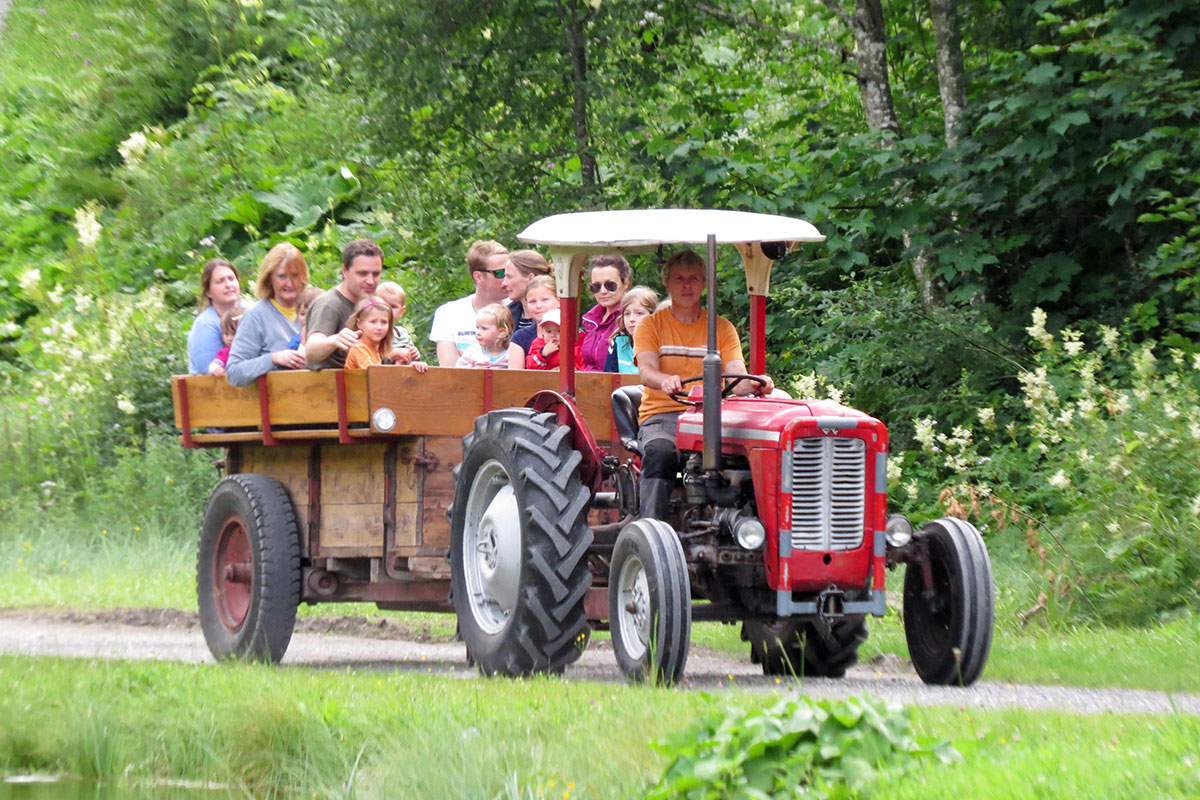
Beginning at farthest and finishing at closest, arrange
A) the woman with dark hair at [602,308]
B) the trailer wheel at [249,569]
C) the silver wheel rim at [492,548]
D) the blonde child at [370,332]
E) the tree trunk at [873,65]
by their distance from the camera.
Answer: the tree trunk at [873,65] < the woman with dark hair at [602,308] < the blonde child at [370,332] < the trailer wheel at [249,569] < the silver wheel rim at [492,548]

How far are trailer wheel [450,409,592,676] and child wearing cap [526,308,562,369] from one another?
4.48 feet

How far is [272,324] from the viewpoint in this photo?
9.41 m

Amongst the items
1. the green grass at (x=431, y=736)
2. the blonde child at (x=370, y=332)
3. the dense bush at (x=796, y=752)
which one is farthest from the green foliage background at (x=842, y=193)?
the dense bush at (x=796, y=752)

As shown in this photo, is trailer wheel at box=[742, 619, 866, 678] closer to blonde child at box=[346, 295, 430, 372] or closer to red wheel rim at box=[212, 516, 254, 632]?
blonde child at box=[346, 295, 430, 372]

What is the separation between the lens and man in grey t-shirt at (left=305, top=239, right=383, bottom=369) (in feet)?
29.4

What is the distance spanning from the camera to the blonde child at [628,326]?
8945 mm

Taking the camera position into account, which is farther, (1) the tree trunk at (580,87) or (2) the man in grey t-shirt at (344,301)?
(1) the tree trunk at (580,87)

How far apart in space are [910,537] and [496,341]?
3.25 m

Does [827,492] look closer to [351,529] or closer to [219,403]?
[351,529]

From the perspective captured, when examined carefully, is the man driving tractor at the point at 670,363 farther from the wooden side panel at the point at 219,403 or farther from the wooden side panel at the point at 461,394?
the wooden side panel at the point at 219,403

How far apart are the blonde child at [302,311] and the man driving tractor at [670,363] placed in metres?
2.32

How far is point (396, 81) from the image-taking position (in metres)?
14.0

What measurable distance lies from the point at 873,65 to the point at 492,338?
5937 mm

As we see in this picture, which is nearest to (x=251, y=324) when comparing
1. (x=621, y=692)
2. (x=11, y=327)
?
(x=621, y=692)
